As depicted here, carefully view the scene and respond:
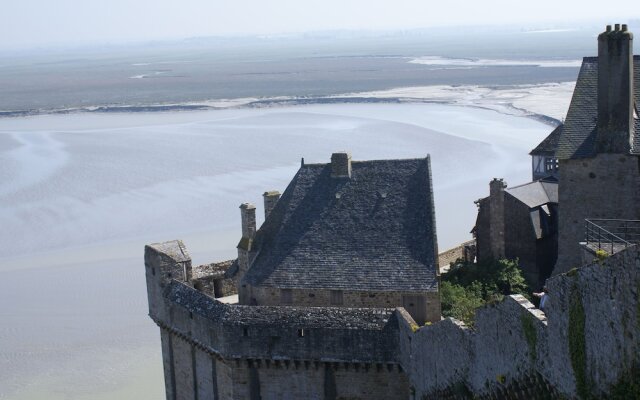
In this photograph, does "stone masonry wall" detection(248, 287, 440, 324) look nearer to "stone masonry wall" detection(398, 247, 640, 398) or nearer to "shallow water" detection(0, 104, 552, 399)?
"shallow water" detection(0, 104, 552, 399)

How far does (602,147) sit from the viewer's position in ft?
94.5

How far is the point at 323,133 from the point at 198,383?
68279 mm

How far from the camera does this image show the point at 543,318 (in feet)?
51.8

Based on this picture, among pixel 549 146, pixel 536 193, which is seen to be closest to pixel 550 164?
pixel 549 146

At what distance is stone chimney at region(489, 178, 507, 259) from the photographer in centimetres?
3512

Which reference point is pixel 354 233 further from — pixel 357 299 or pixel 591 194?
pixel 591 194

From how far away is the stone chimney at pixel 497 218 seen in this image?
35125 mm

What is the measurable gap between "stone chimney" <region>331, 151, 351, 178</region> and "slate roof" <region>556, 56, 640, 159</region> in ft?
25.6

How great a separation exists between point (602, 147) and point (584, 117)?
168 centimetres

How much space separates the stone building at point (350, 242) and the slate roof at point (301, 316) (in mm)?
4792

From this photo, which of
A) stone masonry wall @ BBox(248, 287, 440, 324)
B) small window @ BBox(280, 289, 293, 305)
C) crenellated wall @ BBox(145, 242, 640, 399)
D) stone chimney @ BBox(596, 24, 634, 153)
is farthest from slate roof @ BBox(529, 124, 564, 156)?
crenellated wall @ BBox(145, 242, 640, 399)

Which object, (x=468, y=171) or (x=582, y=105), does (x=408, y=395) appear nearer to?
(x=582, y=105)

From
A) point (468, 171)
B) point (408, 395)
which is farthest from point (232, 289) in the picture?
Result: point (468, 171)

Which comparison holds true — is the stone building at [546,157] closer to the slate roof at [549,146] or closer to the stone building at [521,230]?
the slate roof at [549,146]
